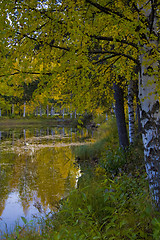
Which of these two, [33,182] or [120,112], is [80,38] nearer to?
[120,112]

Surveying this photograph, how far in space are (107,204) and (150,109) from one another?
6.51 ft

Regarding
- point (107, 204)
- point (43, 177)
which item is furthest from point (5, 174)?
point (107, 204)

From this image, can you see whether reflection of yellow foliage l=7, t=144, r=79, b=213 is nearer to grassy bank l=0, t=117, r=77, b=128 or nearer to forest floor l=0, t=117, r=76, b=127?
grassy bank l=0, t=117, r=77, b=128

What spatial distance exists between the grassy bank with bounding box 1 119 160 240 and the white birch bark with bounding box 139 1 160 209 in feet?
2.03

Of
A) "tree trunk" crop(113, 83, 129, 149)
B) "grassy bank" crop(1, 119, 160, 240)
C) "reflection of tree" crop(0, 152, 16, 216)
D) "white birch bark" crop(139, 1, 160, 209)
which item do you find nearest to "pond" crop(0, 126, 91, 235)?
"reflection of tree" crop(0, 152, 16, 216)

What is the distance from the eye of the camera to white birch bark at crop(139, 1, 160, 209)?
472 centimetres

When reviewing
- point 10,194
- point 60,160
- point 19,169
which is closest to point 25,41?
point 10,194

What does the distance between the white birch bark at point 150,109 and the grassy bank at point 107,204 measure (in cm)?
62

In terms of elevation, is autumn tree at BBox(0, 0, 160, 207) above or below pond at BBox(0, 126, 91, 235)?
above

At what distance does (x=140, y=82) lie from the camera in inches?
197

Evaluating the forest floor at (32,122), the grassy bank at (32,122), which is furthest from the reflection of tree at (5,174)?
the forest floor at (32,122)

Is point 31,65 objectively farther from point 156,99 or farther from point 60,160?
point 60,160

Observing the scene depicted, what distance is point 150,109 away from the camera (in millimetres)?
4848

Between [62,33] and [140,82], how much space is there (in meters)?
1.83
